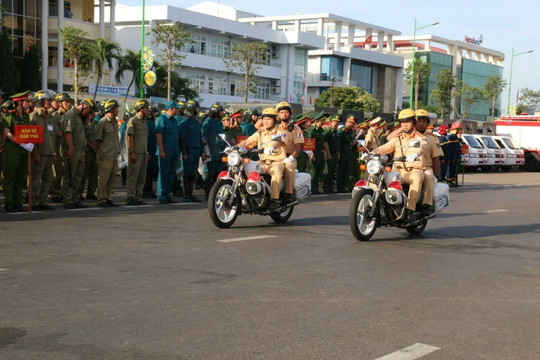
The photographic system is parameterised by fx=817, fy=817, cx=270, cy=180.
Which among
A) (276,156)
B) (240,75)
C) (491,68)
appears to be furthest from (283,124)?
(491,68)

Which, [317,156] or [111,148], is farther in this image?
[317,156]

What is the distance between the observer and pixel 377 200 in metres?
11.1

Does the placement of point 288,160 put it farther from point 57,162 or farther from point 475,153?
point 475,153

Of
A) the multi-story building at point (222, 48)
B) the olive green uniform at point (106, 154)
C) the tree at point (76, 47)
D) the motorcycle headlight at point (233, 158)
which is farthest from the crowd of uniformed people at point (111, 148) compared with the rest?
the multi-story building at point (222, 48)

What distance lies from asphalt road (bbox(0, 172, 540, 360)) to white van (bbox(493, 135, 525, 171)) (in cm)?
3111

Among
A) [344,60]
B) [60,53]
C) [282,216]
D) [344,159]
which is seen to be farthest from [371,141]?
[344,60]

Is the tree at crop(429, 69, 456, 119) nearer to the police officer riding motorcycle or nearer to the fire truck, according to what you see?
the fire truck

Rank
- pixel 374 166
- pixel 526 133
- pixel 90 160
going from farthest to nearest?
pixel 526 133 < pixel 90 160 < pixel 374 166

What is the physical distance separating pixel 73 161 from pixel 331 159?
8.21 m

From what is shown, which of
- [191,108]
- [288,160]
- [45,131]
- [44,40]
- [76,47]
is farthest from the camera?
[44,40]

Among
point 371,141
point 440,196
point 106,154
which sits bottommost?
point 440,196

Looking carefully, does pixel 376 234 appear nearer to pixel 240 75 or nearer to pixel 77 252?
pixel 77 252

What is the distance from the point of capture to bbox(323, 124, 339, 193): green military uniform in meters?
21.0

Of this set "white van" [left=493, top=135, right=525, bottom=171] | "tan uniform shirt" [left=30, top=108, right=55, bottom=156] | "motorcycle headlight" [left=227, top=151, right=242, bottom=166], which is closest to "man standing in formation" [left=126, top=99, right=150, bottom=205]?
"tan uniform shirt" [left=30, top=108, right=55, bottom=156]
